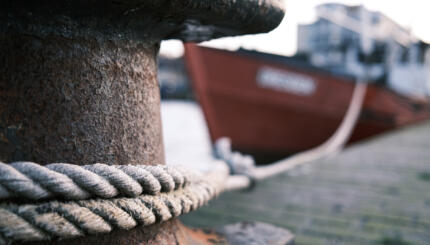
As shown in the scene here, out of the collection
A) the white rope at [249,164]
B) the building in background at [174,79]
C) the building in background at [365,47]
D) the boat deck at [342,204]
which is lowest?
the boat deck at [342,204]

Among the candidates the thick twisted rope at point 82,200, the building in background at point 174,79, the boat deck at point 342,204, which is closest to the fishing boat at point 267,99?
the boat deck at point 342,204

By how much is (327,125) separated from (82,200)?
6.06 meters

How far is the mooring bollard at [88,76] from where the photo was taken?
2.29ft

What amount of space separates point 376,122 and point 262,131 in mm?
2268

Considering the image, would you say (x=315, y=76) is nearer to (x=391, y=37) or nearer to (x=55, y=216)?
(x=391, y=37)

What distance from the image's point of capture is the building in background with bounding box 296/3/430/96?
813cm

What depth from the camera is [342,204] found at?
206 cm

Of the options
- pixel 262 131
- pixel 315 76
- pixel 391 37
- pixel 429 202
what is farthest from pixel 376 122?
pixel 429 202

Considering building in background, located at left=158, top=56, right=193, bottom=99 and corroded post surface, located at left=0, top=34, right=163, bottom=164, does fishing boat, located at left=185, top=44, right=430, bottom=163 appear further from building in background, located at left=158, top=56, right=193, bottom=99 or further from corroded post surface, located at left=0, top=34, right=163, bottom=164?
building in background, located at left=158, top=56, right=193, bottom=99

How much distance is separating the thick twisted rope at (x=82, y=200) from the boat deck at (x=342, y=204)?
917 millimetres

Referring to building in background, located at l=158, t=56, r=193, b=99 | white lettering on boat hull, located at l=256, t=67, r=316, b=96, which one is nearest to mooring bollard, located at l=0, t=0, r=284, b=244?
white lettering on boat hull, located at l=256, t=67, r=316, b=96

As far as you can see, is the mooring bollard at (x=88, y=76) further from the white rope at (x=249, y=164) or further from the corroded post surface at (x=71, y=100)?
the white rope at (x=249, y=164)

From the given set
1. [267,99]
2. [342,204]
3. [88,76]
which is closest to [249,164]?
[342,204]

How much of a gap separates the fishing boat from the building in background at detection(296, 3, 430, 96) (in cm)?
105
